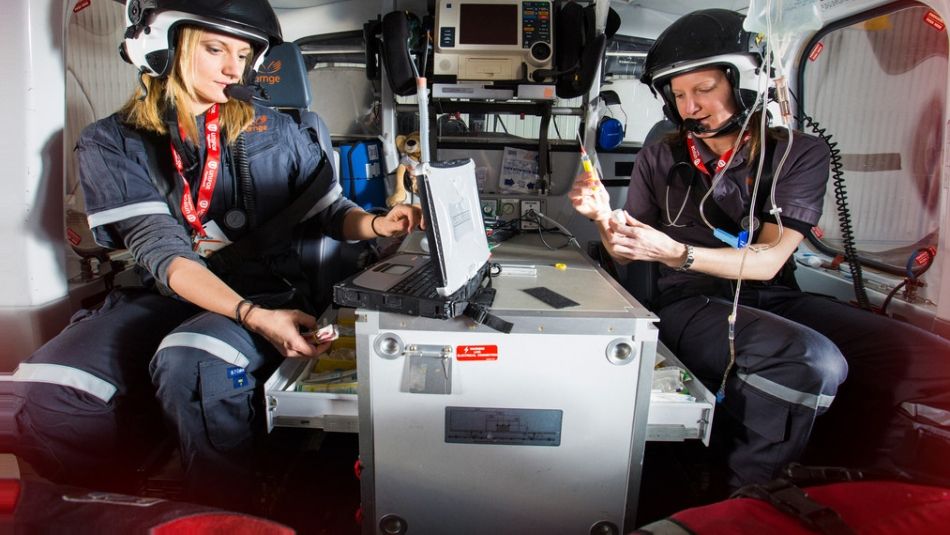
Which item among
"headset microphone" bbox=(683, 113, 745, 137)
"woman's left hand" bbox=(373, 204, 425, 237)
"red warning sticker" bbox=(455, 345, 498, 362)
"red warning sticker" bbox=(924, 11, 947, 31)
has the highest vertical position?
"red warning sticker" bbox=(924, 11, 947, 31)

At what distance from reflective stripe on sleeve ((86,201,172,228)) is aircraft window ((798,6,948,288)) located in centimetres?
259

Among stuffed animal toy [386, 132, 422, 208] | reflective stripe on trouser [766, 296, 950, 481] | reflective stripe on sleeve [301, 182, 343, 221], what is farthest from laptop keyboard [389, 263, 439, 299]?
stuffed animal toy [386, 132, 422, 208]

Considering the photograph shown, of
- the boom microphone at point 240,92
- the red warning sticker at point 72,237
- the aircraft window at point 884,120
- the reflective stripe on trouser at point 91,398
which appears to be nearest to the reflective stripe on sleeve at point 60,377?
the reflective stripe on trouser at point 91,398

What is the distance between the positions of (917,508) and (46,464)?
1.99 m

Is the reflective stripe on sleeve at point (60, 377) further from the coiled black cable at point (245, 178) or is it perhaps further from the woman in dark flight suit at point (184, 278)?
the coiled black cable at point (245, 178)

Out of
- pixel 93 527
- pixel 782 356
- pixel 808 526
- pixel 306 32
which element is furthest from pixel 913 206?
pixel 306 32

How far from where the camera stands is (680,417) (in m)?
1.22

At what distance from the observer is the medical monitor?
244 cm

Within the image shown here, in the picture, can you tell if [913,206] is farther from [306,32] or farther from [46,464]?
[306,32]

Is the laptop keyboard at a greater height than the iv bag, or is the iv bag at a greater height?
the iv bag

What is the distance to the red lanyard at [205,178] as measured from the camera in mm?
1518

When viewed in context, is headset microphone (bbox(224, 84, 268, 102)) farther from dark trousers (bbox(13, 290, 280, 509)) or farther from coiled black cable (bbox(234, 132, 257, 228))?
→ dark trousers (bbox(13, 290, 280, 509))

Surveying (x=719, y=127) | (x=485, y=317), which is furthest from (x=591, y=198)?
(x=719, y=127)

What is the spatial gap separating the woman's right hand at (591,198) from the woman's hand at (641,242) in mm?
50
